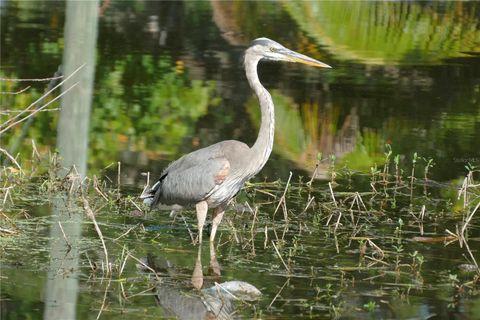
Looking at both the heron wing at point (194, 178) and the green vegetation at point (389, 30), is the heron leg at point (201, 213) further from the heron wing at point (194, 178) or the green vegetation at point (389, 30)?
the green vegetation at point (389, 30)

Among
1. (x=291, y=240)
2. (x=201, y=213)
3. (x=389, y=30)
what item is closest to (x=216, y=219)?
(x=201, y=213)

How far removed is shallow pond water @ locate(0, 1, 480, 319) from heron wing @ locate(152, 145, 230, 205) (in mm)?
302

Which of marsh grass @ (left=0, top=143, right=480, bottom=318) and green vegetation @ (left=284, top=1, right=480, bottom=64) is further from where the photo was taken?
green vegetation @ (left=284, top=1, right=480, bottom=64)

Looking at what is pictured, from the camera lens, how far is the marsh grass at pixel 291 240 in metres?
7.36

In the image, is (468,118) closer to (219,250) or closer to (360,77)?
(360,77)

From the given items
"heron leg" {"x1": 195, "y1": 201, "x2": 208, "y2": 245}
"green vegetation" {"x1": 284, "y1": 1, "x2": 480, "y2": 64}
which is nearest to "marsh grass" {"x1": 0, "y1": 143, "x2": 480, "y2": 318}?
"heron leg" {"x1": 195, "y1": 201, "x2": 208, "y2": 245}

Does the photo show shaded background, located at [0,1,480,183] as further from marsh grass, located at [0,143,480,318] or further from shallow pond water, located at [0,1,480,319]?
marsh grass, located at [0,143,480,318]

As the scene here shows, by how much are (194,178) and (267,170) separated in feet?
8.85

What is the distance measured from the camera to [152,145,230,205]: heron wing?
8.80 meters

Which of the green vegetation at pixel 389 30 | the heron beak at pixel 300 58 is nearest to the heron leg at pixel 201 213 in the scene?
the heron beak at pixel 300 58

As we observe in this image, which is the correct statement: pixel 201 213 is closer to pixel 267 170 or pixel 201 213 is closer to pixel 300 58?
pixel 300 58

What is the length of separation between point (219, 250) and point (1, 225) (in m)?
1.61

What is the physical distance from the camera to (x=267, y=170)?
11.5 m

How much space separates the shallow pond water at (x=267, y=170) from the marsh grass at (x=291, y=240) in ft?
0.08
